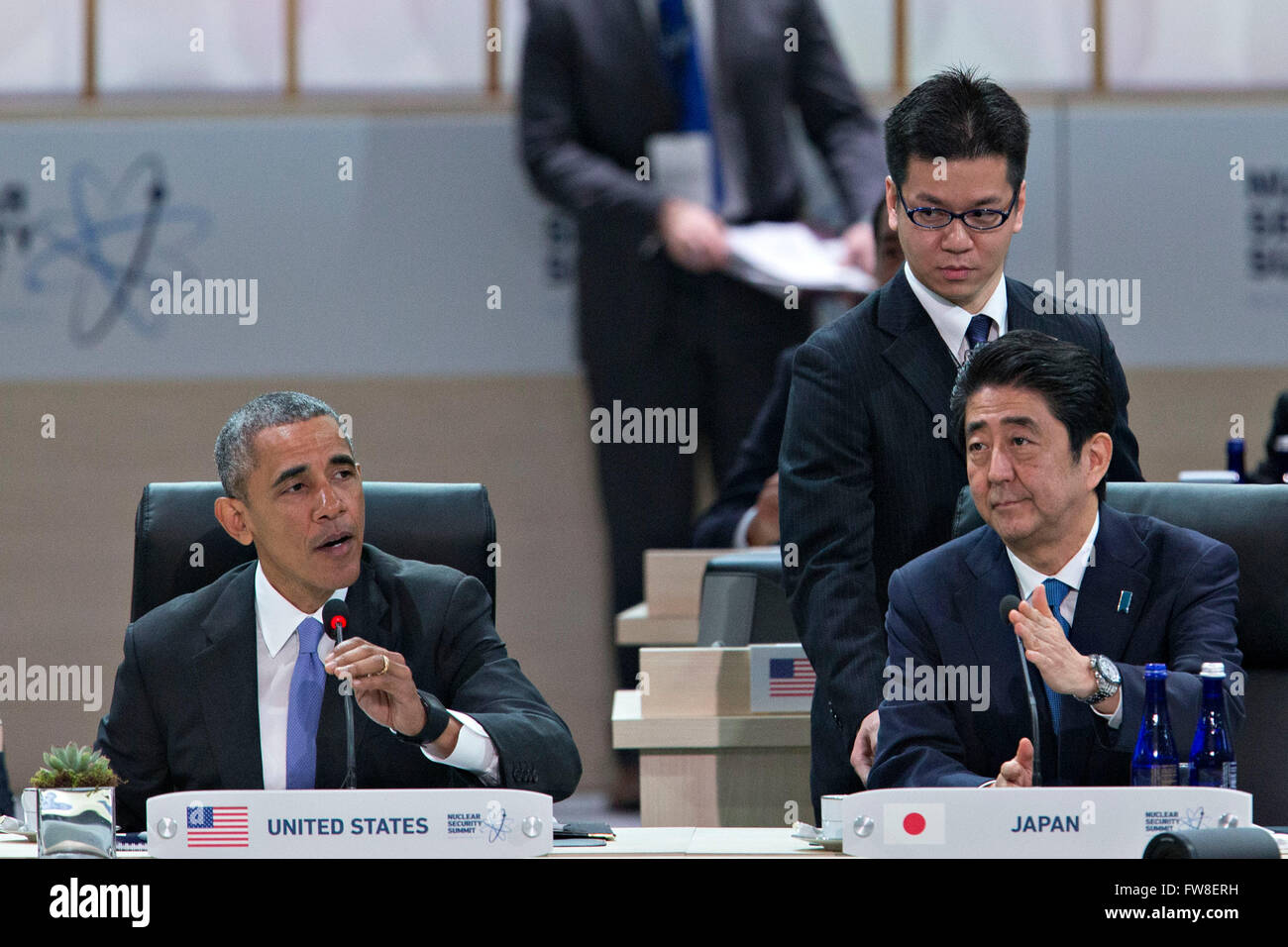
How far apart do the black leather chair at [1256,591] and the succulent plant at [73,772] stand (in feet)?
3.46

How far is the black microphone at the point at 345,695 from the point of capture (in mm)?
1912

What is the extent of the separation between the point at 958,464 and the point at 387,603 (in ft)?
2.51

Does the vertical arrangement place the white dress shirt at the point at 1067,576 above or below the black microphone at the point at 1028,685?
above

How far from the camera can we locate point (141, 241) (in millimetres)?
5129

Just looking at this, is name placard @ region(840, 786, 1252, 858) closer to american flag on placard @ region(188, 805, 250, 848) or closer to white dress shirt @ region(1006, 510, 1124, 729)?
white dress shirt @ region(1006, 510, 1124, 729)

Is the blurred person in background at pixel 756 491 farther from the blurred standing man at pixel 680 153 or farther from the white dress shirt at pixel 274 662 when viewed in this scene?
the blurred standing man at pixel 680 153

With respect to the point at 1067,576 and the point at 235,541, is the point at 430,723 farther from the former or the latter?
the point at 1067,576

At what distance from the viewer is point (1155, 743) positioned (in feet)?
5.93

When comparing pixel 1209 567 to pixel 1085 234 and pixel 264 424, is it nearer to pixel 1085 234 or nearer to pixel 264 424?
pixel 264 424

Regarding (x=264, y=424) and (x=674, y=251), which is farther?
(x=674, y=251)
